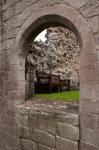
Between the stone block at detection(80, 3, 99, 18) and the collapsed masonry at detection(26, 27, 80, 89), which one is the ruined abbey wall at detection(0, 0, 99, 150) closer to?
the stone block at detection(80, 3, 99, 18)

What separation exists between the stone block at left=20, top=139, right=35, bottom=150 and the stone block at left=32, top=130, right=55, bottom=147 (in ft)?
0.48

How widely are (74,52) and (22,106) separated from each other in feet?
18.9

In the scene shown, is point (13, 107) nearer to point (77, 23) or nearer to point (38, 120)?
point (38, 120)

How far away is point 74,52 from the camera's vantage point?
38.0 feet

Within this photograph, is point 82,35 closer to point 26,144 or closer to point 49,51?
point 26,144

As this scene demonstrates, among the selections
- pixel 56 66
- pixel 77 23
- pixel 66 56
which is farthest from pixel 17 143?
pixel 66 56

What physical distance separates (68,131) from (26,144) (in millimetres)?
1503

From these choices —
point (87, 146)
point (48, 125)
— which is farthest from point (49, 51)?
point (87, 146)

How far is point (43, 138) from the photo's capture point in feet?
18.5

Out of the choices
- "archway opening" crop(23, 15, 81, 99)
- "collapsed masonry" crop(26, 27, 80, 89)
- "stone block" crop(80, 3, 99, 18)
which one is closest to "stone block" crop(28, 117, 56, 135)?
"archway opening" crop(23, 15, 81, 99)

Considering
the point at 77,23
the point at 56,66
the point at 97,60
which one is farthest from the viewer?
the point at 56,66

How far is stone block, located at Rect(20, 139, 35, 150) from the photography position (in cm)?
596

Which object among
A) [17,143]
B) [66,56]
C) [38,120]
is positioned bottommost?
[17,143]

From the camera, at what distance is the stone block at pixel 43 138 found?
5.44m
